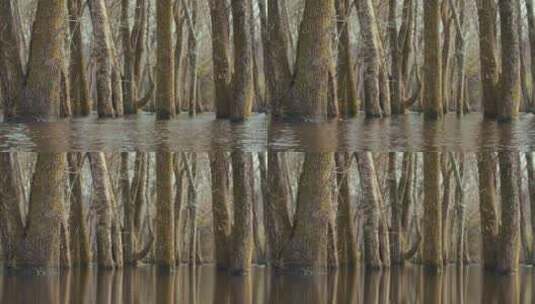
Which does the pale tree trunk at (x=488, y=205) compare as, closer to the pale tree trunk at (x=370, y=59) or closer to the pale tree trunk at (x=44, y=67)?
the pale tree trunk at (x=370, y=59)

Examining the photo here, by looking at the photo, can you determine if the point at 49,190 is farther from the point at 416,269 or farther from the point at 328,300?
the point at 416,269

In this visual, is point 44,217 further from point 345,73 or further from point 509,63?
point 509,63

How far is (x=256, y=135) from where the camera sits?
5.30m

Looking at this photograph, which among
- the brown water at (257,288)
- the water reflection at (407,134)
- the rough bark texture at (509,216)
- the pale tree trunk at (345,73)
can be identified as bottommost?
the brown water at (257,288)

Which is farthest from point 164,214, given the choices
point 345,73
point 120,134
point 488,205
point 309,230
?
point 488,205

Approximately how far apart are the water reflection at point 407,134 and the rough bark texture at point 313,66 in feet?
0.34

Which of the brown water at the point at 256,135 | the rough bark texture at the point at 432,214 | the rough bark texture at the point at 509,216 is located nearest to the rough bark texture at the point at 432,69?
the brown water at the point at 256,135

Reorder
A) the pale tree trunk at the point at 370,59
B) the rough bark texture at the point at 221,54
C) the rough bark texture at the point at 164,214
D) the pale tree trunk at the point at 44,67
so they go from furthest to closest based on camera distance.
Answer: the pale tree trunk at the point at 370,59, the pale tree trunk at the point at 44,67, the rough bark texture at the point at 221,54, the rough bark texture at the point at 164,214

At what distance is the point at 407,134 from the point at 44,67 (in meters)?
2.15

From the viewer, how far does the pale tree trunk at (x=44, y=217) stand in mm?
5156

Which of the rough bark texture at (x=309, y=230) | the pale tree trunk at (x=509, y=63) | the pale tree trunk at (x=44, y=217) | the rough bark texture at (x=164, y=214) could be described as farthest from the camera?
the pale tree trunk at (x=509, y=63)

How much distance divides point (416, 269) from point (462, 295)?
0.37 meters

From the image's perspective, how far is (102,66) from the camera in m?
5.93

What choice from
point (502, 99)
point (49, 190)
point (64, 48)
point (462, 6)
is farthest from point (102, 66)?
point (462, 6)
